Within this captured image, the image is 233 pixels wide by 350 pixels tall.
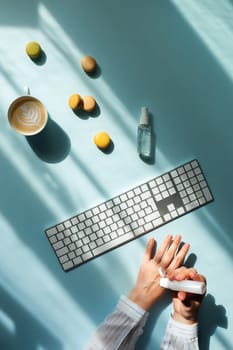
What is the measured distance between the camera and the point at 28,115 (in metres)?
1.25

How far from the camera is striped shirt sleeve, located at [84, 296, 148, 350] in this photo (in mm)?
1236

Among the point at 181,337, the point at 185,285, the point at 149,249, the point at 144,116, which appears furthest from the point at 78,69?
the point at 181,337

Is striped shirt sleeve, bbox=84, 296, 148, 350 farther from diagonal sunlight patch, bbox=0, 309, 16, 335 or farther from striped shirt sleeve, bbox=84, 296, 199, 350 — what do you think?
diagonal sunlight patch, bbox=0, 309, 16, 335

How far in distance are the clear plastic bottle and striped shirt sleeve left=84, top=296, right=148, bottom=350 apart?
1.16ft

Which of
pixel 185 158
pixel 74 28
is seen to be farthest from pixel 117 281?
pixel 74 28

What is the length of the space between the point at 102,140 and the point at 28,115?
0.18 meters

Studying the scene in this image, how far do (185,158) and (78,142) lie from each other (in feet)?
0.87

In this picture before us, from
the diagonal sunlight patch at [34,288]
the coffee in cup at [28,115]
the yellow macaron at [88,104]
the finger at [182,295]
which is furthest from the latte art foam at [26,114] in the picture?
the finger at [182,295]

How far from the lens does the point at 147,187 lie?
4.23ft

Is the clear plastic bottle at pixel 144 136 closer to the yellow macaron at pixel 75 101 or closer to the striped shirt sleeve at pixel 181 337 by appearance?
the yellow macaron at pixel 75 101

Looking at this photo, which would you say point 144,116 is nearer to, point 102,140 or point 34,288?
point 102,140

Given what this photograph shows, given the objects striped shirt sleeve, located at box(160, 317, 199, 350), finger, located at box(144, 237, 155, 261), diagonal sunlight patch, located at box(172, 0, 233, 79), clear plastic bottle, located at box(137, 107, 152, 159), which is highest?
diagonal sunlight patch, located at box(172, 0, 233, 79)

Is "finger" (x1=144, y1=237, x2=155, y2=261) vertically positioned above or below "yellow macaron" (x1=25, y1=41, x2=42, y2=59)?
below

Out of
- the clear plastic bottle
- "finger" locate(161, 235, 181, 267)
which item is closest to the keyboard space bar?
"finger" locate(161, 235, 181, 267)
